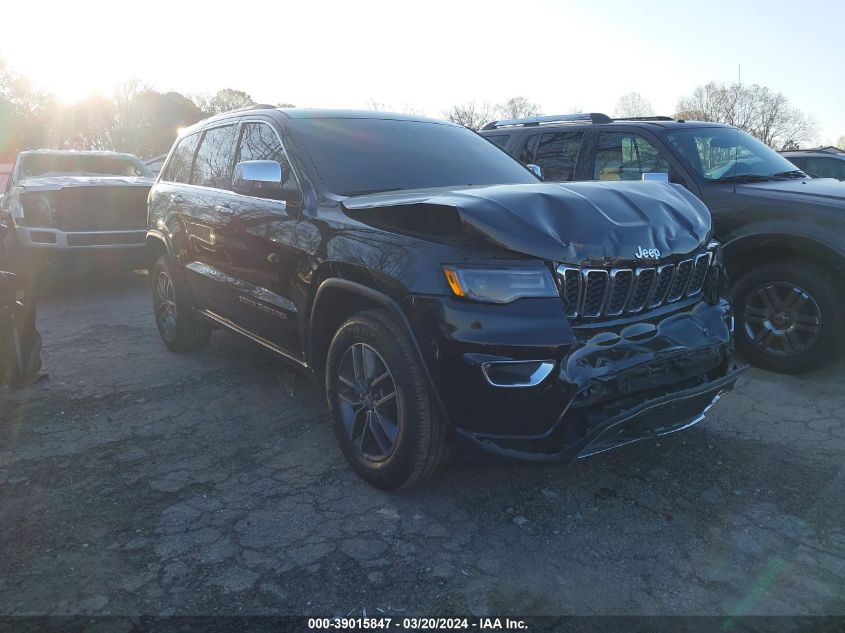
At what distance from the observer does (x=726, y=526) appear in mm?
2932

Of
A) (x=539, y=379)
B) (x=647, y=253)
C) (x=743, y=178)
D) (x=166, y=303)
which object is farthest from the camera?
(x=166, y=303)

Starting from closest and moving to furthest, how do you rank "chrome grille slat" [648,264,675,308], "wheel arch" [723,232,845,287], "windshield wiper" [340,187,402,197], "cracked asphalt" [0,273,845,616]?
"cracked asphalt" [0,273,845,616], "chrome grille slat" [648,264,675,308], "windshield wiper" [340,187,402,197], "wheel arch" [723,232,845,287]

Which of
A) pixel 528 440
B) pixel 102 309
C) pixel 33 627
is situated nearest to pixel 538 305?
pixel 528 440

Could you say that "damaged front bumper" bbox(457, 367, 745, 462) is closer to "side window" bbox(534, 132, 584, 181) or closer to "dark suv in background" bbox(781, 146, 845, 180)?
"side window" bbox(534, 132, 584, 181)

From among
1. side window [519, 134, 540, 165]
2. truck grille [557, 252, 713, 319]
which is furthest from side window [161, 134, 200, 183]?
truck grille [557, 252, 713, 319]

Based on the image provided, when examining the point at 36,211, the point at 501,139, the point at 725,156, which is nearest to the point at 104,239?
the point at 36,211

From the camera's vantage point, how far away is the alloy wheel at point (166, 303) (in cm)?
551

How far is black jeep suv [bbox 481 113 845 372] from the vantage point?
4.57 m

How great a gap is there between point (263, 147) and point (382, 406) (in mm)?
1919

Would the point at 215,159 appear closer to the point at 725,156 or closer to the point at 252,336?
the point at 252,336

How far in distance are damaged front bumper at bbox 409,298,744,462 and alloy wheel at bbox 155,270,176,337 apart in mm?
3388

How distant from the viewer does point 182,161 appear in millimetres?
5430

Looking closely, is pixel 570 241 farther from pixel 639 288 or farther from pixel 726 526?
pixel 726 526

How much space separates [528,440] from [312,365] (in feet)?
4.68
